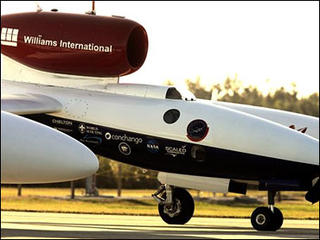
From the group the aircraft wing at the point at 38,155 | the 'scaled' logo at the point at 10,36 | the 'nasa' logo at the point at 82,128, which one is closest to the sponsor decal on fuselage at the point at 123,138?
the 'nasa' logo at the point at 82,128

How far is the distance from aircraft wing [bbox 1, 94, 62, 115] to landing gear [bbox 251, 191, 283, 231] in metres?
5.30

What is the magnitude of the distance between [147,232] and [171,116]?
3572 millimetres

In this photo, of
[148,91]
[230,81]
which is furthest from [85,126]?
[230,81]

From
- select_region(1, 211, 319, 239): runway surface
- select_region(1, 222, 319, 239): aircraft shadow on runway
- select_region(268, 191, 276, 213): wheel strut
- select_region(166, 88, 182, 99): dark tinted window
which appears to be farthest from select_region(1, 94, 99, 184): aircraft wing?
select_region(166, 88, 182, 99): dark tinted window

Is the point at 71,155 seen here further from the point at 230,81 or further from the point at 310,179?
the point at 230,81

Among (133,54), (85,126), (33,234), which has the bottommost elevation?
(33,234)

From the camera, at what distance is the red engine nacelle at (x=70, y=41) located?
2764 cm

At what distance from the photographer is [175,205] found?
91.7 feet

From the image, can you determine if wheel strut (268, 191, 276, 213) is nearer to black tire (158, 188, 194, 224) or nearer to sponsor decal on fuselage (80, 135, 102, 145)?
black tire (158, 188, 194, 224)

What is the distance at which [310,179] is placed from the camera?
26.2m

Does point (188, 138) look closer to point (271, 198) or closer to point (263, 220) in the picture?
point (271, 198)

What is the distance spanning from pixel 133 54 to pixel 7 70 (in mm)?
3128

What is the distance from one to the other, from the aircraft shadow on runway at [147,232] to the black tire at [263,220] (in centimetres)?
19

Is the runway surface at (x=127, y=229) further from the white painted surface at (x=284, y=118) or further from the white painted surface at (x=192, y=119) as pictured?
the white painted surface at (x=284, y=118)
